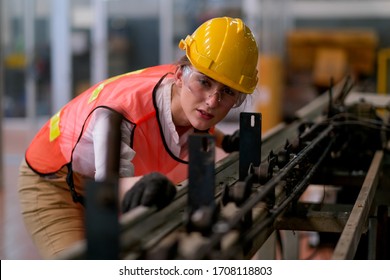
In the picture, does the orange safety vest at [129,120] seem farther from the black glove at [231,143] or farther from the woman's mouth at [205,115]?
the black glove at [231,143]

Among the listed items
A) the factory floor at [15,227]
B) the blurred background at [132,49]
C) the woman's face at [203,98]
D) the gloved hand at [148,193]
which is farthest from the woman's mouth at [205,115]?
the blurred background at [132,49]

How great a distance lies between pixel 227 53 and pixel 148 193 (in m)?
0.62

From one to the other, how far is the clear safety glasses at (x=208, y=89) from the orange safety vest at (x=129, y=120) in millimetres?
140

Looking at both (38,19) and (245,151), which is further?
(38,19)

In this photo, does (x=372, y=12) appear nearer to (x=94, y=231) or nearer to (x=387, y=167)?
(x=387, y=167)

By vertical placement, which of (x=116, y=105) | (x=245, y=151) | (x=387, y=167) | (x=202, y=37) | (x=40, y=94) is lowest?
(x=40, y=94)

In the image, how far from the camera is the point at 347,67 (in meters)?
8.88

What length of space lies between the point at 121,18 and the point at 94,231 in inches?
333

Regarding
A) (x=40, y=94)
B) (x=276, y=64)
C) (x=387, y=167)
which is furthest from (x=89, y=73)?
(x=387, y=167)

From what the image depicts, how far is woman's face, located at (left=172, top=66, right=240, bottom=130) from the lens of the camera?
1.89 m

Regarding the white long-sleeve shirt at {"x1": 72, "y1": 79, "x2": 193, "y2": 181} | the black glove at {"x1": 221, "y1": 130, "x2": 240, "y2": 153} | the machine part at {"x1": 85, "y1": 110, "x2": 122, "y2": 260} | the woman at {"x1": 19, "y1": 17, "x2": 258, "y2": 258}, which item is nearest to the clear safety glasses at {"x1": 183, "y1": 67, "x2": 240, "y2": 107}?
the woman at {"x1": 19, "y1": 17, "x2": 258, "y2": 258}

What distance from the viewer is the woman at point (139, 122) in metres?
1.88

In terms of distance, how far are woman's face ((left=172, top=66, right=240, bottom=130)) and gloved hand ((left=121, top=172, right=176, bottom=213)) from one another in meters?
0.45

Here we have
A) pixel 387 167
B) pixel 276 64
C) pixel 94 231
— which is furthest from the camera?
pixel 276 64
